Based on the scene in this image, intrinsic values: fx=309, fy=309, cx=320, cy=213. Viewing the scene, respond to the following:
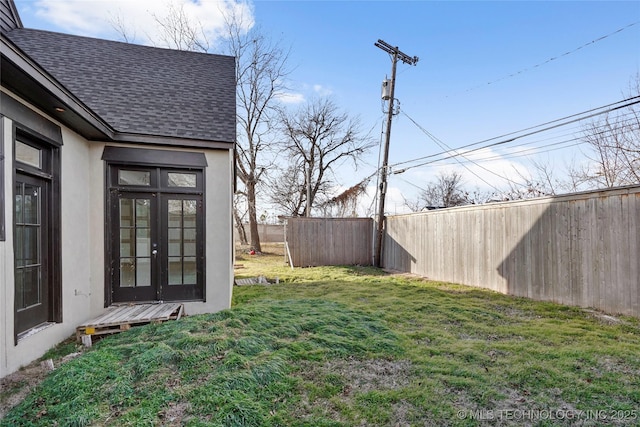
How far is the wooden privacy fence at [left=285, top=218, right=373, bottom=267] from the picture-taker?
10.7m

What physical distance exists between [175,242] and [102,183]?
4.43 feet

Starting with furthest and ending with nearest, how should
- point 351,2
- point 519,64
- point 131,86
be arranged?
point 519,64 → point 351,2 → point 131,86

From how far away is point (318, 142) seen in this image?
17.6 m

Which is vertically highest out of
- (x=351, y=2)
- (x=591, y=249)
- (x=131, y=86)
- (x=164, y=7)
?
(x=164, y=7)

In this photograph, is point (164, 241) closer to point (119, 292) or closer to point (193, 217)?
point (193, 217)

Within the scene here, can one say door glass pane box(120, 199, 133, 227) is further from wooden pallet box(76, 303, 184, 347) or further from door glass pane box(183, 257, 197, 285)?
wooden pallet box(76, 303, 184, 347)

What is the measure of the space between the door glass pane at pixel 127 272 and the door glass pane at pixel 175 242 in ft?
1.85

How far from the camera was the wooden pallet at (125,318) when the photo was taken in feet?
12.1

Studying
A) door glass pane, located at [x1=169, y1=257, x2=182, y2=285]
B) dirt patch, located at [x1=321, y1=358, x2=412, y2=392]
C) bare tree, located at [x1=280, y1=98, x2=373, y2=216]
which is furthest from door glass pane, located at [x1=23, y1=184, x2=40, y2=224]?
bare tree, located at [x1=280, y1=98, x2=373, y2=216]

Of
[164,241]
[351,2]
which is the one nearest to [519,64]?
[351,2]

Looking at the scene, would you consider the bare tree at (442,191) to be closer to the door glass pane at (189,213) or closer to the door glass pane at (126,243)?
the door glass pane at (189,213)

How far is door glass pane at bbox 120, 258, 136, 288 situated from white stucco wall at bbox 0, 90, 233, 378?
25 centimetres

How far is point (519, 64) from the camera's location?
8375mm

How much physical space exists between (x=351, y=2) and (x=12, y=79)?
6872 millimetres
